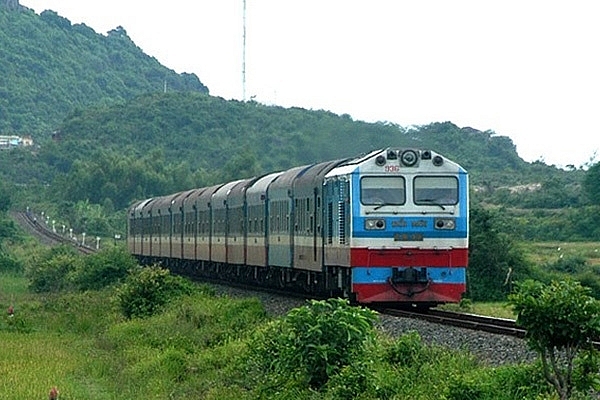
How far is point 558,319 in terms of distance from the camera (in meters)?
10.3

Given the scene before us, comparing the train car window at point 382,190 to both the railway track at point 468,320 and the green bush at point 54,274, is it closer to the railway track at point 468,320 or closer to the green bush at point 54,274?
the railway track at point 468,320

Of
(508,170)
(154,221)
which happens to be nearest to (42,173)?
(508,170)

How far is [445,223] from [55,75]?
163089mm

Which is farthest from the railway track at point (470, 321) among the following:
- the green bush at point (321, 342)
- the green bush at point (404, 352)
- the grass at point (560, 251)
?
the grass at point (560, 251)

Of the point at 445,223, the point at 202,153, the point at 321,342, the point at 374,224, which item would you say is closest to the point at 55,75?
the point at 202,153

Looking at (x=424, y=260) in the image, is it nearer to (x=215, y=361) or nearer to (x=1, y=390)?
(x=215, y=361)

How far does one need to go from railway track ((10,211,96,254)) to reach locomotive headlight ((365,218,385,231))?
48492mm

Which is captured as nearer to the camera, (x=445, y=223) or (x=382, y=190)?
(x=445, y=223)

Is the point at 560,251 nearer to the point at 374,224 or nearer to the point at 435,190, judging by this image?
the point at 435,190

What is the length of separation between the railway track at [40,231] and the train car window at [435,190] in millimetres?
48449

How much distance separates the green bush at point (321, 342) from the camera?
13.9m

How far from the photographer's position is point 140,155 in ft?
330

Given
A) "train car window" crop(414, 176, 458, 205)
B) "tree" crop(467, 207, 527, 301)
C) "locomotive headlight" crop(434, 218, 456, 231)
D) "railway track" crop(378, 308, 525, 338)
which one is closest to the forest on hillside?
"tree" crop(467, 207, 527, 301)

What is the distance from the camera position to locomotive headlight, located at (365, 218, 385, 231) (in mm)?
20953
